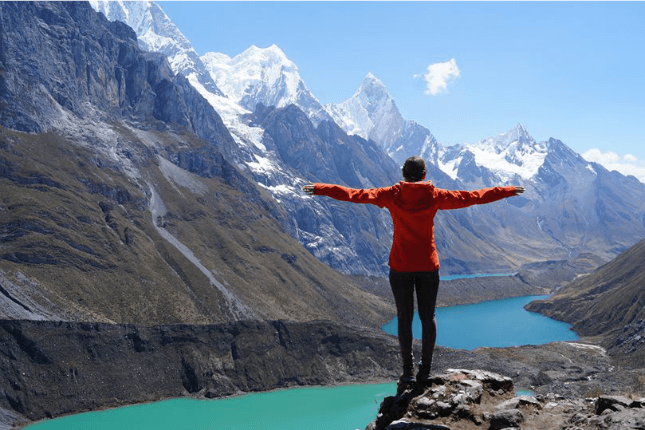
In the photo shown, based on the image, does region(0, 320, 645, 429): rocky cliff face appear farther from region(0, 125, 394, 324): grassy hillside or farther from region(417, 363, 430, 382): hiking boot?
region(417, 363, 430, 382): hiking boot

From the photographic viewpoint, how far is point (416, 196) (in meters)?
10.2

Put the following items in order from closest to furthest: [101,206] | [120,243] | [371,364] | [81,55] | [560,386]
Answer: [560,386] → [371,364] → [120,243] → [101,206] → [81,55]

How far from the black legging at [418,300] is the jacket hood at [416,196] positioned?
3.89 feet

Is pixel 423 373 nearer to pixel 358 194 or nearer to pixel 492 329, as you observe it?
pixel 358 194

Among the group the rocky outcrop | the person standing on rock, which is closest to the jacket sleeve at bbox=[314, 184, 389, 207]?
the person standing on rock

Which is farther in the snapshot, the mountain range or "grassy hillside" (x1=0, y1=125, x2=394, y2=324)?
"grassy hillside" (x1=0, y1=125, x2=394, y2=324)

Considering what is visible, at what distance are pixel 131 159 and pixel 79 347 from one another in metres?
95.9

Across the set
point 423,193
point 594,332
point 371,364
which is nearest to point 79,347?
point 371,364

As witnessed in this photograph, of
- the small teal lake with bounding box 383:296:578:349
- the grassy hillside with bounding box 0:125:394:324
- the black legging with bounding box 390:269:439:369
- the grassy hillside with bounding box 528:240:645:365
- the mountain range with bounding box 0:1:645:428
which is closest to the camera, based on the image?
the black legging with bounding box 390:269:439:369

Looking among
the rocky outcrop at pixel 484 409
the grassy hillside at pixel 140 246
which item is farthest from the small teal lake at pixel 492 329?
the rocky outcrop at pixel 484 409

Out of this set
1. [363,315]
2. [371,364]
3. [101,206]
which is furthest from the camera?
[363,315]

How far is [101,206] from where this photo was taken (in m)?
136

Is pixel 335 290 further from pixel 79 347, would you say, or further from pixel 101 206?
pixel 79 347

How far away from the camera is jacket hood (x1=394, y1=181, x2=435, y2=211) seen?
10.2 meters
